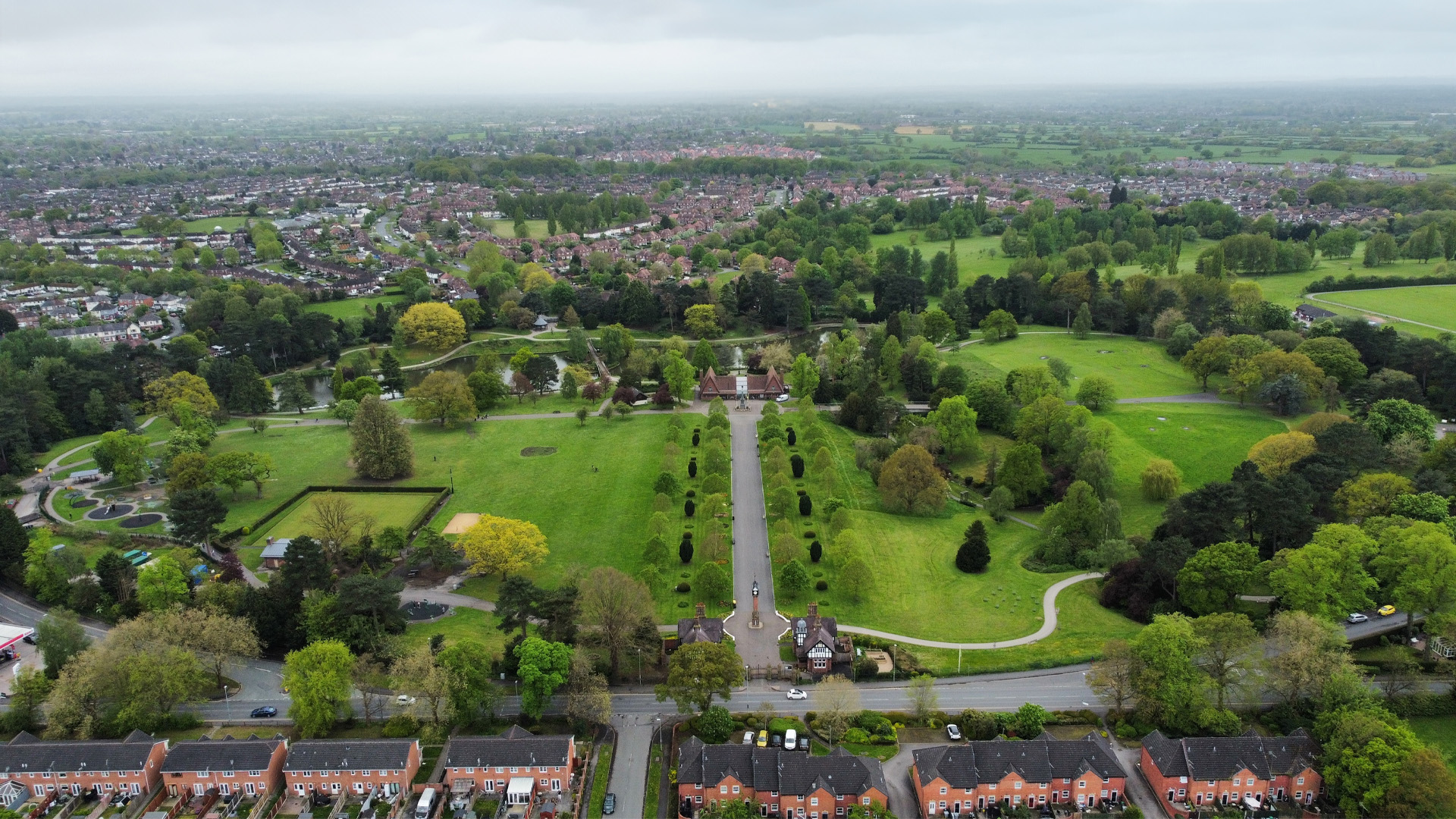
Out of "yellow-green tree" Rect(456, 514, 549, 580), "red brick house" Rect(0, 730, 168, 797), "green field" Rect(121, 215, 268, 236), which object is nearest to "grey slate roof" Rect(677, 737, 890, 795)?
"yellow-green tree" Rect(456, 514, 549, 580)

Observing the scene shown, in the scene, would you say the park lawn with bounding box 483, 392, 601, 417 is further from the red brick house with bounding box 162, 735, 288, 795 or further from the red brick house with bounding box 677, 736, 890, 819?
the red brick house with bounding box 677, 736, 890, 819

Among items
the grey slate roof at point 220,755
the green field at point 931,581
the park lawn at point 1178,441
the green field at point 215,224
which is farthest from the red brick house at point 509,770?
the green field at point 215,224

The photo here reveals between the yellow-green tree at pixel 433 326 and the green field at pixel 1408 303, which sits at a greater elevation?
the green field at pixel 1408 303

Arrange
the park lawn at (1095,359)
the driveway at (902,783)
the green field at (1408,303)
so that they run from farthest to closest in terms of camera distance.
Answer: the green field at (1408,303) < the park lawn at (1095,359) < the driveway at (902,783)

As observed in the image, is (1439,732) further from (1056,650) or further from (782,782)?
(782,782)

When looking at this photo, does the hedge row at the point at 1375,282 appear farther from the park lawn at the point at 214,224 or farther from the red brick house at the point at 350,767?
the park lawn at the point at 214,224

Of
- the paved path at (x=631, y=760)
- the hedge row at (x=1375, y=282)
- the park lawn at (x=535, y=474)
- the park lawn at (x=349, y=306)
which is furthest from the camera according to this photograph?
the park lawn at (x=349, y=306)
